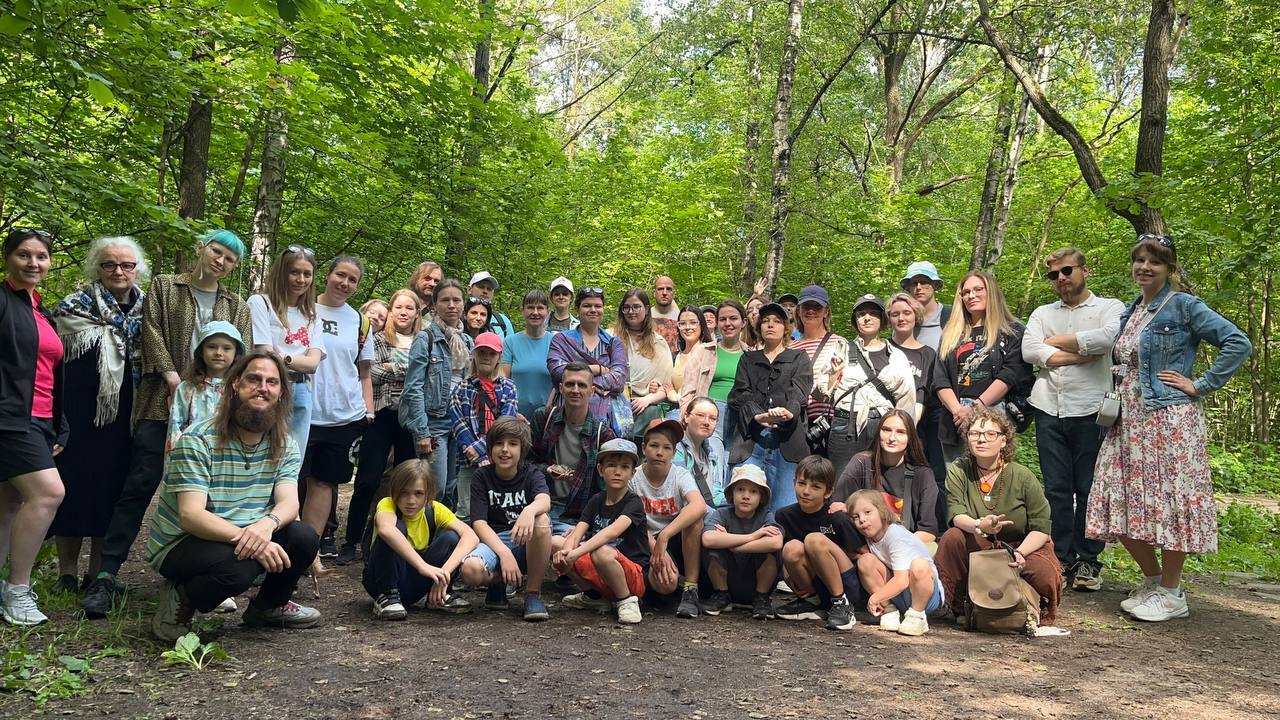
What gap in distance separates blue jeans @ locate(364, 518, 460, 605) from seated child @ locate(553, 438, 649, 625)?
0.67 m

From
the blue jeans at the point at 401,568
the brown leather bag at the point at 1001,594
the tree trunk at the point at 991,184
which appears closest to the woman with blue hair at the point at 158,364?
the blue jeans at the point at 401,568

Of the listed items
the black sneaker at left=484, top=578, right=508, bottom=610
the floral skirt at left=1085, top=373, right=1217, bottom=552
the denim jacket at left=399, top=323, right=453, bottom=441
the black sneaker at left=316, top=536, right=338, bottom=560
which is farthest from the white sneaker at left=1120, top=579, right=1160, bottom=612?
the black sneaker at left=316, top=536, right=338, bottom=560

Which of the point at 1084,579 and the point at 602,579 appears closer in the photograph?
the point at 602,579

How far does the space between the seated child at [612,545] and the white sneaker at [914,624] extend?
4.86ft

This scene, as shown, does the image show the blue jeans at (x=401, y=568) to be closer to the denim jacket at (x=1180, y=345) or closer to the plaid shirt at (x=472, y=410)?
the plaid shirt at (x=472, y=410)

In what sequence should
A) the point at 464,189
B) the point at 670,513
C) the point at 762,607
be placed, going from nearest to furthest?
1. the point at 762,607
2. the point at 670,513
3. the point at 464,189

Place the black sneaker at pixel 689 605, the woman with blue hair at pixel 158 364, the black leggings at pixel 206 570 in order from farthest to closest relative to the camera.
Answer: the black sneaker at pixel 689 605
the woman with blue hair at pixel 158 364
the black leggings at pixel 206 570

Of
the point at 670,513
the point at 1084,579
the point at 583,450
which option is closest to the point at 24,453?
the point at 583,450

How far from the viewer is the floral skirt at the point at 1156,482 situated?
4.89m

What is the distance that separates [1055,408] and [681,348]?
3469 mm

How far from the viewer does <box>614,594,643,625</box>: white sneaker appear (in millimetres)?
4805

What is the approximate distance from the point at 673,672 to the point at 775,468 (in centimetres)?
269

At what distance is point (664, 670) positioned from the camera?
388 cm

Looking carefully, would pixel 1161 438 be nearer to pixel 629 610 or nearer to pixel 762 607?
pixel 762 607
